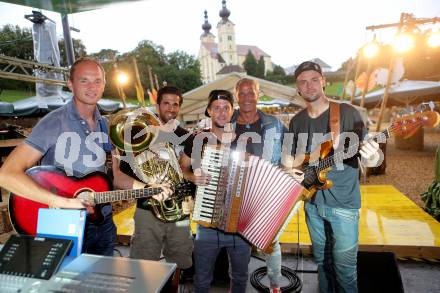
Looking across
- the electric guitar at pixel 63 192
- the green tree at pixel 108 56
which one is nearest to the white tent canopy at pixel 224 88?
the green tree at pixel 108 56

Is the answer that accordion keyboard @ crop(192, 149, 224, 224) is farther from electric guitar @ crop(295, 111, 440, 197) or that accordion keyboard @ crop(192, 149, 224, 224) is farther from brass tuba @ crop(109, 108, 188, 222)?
electric guitar @ crop(295, 111, 440, 197)

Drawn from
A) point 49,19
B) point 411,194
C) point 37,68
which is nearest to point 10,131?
point 37,68

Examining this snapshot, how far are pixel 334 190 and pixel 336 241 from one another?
530 millimetres

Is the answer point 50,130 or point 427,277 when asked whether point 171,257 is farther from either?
point 427,277

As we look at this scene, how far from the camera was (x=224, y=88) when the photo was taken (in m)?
11.2

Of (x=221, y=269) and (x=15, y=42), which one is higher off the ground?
(x=15, y=42)

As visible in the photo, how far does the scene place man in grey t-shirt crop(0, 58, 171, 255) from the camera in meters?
2.16

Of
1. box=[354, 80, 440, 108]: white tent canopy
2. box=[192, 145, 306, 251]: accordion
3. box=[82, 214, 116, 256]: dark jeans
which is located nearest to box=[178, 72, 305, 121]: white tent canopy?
box=[192, 145, 306, 251]: accordion

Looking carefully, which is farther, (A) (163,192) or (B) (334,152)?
(B) (334,152)

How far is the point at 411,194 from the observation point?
24.9 ft

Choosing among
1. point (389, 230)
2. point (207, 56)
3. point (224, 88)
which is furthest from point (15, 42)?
point (207, 56)

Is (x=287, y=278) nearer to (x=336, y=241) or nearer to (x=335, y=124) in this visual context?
(x=336, y=241)

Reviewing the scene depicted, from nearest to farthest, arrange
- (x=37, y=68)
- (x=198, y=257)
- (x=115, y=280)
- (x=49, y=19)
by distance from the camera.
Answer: (x=115, y=280) < (x=198, y=257) < (x=49, y=19) < (x=37, y=68)

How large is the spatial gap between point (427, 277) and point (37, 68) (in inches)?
424
